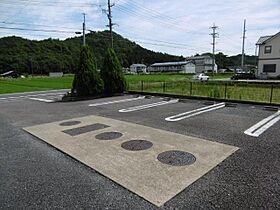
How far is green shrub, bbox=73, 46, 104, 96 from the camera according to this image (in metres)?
11.8

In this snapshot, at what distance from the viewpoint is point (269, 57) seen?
87.0 feet

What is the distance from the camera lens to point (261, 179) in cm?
292

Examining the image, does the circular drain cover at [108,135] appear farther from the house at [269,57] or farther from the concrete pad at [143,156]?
the house at [269,57]

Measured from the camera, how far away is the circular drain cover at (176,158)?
136 inches

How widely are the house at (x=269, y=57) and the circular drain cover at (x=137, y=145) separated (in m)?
26.8

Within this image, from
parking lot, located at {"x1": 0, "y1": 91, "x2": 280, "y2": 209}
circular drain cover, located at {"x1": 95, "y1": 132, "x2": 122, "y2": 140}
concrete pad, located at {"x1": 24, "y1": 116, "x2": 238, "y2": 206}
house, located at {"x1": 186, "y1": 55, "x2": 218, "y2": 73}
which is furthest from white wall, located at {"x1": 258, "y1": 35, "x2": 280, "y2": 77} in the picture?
house, located at {"x1": 186, "y1": 55, "x2": 218, "y2": 73}

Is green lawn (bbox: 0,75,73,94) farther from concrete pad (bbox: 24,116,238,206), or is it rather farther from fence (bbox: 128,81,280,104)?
concrete pad (bbox: 24,116,238,206)

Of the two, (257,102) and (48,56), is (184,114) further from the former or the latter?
(48,56)

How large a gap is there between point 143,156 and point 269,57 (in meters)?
29.1

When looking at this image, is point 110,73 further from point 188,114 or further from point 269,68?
point 269,68

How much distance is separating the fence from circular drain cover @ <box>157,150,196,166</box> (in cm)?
676

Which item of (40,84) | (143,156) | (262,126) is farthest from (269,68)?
(40,84)

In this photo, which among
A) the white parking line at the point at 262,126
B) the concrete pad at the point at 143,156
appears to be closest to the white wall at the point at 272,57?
the white parking line at the point at 262,126

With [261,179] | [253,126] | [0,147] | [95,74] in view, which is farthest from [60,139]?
[95,74]
